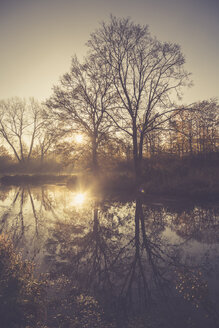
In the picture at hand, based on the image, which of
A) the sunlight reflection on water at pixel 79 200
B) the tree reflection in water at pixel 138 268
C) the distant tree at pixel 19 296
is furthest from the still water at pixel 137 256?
the sunlight reflection on water at pixel 79 200

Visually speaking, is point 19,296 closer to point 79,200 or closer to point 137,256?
point 137,256

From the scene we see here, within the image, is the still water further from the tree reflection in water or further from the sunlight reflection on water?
the sunlight reflection on water

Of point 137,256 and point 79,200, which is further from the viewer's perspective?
point 79,200

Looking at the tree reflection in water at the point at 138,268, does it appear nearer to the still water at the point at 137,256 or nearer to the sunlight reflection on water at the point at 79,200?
the still water at the point at 137,256

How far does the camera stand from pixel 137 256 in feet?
17.0

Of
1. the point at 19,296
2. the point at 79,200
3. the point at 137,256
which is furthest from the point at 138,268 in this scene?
the point at 79,200

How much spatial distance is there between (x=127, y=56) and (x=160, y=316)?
17.6 meters

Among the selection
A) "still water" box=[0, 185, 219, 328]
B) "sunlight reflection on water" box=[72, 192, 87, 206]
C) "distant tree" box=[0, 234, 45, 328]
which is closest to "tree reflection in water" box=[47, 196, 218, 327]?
"still water" box=[0, 185, 219, 328]

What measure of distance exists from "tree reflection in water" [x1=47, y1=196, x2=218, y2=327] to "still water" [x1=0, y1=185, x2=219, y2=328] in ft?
0.05

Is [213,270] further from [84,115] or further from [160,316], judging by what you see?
[84,115]

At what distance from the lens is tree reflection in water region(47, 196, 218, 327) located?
3.16 metres

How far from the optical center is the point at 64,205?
39.7 feet

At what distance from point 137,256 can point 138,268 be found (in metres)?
0.63

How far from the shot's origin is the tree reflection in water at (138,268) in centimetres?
316
